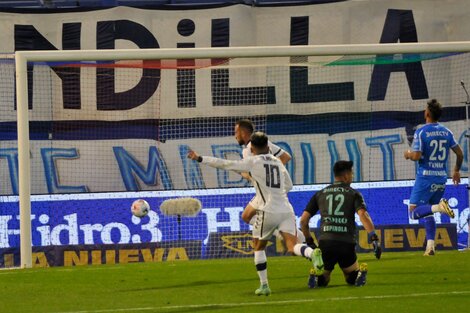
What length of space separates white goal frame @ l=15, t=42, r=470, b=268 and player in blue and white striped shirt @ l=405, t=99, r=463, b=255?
1323 mm

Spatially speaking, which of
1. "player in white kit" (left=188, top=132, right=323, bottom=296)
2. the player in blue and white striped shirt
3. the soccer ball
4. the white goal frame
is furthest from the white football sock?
the white goal frame

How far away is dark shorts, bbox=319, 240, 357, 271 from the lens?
11.3 m

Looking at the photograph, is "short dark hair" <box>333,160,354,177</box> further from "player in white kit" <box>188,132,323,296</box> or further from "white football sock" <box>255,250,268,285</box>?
"white football sock" <box>255,250,268,285</box>

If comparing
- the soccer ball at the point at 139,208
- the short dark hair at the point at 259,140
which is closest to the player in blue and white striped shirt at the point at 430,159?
the soccer ball at the point at 139,208

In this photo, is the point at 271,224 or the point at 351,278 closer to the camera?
the point at 271,224

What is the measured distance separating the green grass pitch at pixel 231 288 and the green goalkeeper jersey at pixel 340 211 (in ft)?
1.79

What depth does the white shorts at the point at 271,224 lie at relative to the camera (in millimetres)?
11297

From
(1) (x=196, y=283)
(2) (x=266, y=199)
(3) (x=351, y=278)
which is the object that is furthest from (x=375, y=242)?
(1) (x=196, y=283)

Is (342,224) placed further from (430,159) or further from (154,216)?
(154,216)

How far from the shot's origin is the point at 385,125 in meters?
23.0

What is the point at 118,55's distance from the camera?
53.3 feet

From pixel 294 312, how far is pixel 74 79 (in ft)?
43.1

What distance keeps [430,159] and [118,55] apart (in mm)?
4583

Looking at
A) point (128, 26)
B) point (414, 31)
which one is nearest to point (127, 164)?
point (128, 26)
